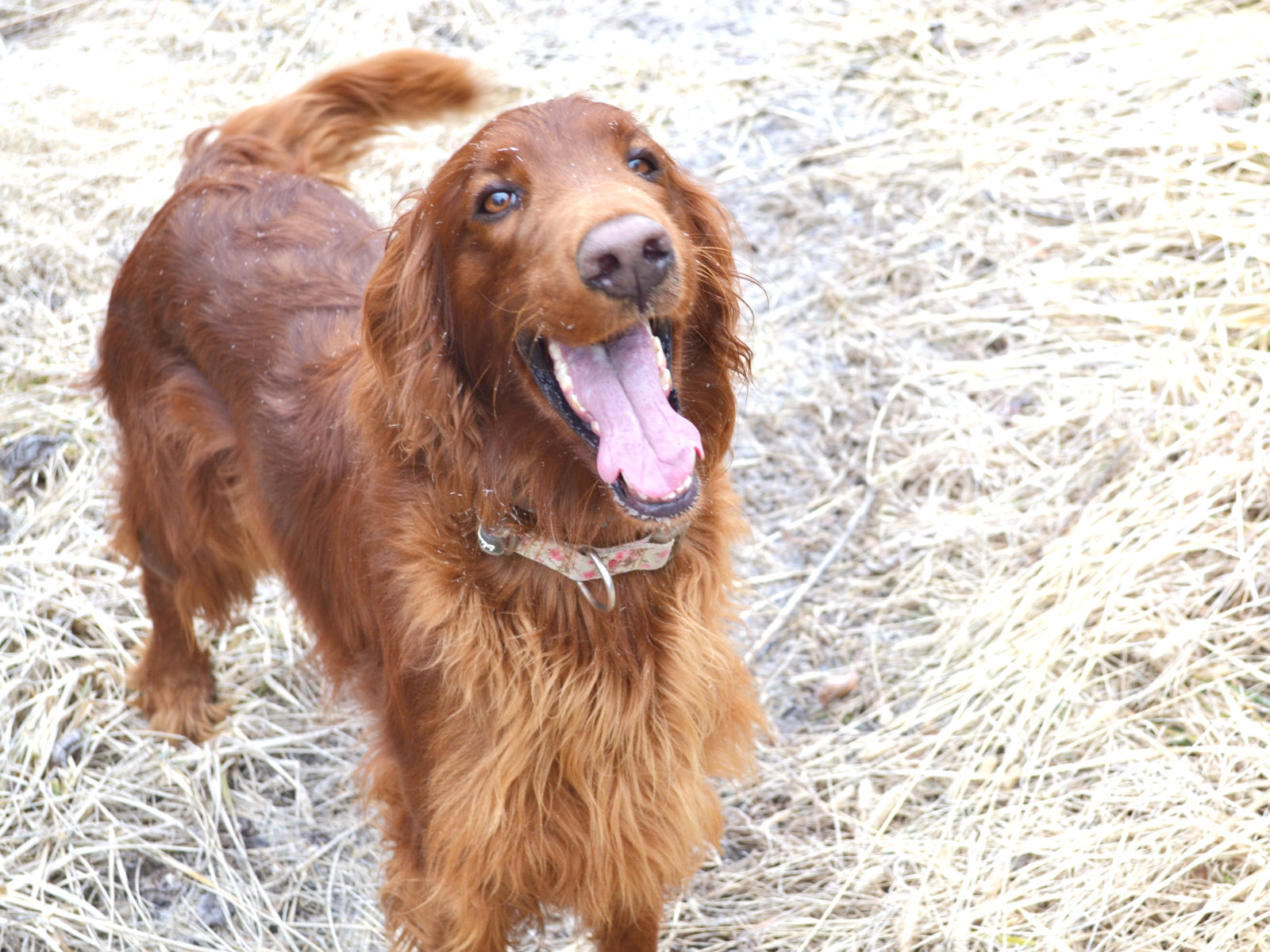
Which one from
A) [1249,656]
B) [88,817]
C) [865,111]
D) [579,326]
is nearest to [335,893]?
[88,817]

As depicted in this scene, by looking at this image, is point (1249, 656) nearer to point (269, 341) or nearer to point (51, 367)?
point (269, 341)

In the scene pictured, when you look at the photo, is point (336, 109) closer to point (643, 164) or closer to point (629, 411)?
point (643, 164)

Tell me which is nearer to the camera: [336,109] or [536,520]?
[536,520]

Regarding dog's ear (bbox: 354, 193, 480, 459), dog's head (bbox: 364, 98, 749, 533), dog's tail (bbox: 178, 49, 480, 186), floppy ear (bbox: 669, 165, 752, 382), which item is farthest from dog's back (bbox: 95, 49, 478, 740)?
floppy ear (bbox: 669, 165, 752, 382)

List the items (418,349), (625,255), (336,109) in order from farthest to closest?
(336,109) → (418,349) → (625,255)

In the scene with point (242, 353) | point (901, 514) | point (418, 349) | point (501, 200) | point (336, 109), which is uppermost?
point (501, 200)

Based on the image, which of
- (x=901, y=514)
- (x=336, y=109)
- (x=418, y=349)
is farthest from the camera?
(x=901, y=514)

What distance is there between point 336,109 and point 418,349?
1.50 meters

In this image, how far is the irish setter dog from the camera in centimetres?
213

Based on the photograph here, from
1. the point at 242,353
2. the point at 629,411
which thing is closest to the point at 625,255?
the point at 629,411

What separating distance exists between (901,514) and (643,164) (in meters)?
1.90

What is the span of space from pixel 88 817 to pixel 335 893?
A: 30.2 inches

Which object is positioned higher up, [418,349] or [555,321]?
[555,321]

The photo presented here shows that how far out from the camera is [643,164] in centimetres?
232
